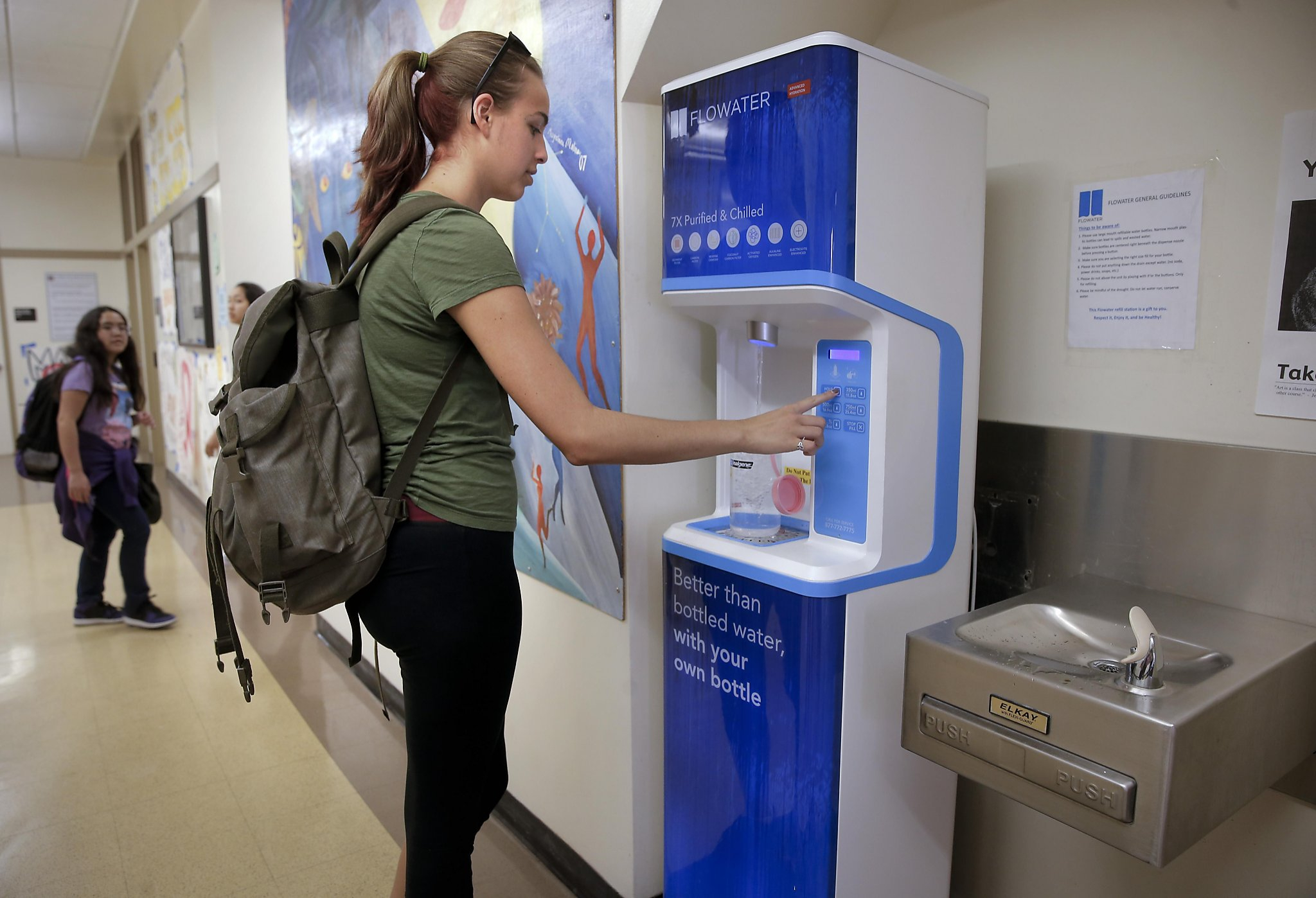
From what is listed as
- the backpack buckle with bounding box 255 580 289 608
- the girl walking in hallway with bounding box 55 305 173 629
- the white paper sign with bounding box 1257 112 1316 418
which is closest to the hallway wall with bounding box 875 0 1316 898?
the white paper sign with bounding box 1257 112 1316 418

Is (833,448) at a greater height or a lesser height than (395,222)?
lesser

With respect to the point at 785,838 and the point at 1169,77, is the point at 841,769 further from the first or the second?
the point at 1169,77

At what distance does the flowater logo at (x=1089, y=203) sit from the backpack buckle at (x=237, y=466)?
1397 millimetres

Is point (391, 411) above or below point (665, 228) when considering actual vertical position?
below

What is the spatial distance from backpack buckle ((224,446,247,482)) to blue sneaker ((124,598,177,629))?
10.6 feet

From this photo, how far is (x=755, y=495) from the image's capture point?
167 cm

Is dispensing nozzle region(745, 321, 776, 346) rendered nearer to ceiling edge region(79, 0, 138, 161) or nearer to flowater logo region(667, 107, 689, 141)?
flowater logo region(667, 107, 689, 141)

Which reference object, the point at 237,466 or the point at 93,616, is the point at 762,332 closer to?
the point at 237,466

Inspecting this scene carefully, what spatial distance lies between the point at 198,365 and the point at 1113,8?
18.6 ft

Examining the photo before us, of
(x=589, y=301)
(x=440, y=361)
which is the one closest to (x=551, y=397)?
(x=440, y=361)

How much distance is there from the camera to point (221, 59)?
14.1ft

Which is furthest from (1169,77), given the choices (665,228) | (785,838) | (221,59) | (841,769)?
(221,59)

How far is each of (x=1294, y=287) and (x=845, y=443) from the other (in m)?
0.69

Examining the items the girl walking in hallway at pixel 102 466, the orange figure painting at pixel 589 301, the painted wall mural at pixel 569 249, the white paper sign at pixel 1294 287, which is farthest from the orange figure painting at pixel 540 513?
the girl walking in hallway at pixel 102 466
